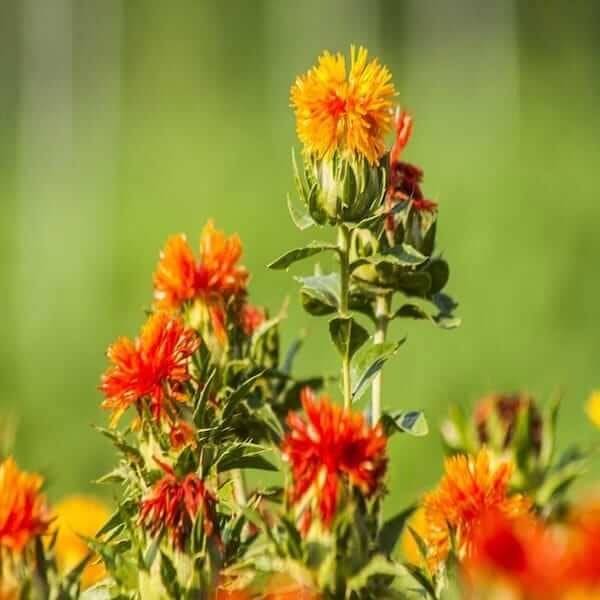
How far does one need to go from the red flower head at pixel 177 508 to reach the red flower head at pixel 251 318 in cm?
29

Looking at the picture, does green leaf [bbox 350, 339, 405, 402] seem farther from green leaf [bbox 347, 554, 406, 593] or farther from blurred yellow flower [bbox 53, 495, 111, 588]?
blurred yellow flower [bbox 53, 495, 111, 588]

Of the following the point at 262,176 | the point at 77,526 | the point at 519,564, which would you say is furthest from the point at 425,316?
the point at 262,176

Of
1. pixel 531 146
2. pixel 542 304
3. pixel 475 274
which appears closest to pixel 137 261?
pixel 531 146

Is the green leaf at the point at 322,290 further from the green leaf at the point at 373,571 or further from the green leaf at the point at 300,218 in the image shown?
the green leaf at the point at 373,571

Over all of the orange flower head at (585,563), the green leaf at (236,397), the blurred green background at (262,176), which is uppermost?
the blurred green background at (262,176)

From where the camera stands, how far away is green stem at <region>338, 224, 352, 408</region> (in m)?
0.92

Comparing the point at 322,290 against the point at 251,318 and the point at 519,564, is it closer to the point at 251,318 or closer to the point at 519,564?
the point at 251,318

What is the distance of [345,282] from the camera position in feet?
3.12

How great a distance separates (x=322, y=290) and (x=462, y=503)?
0.18 meters

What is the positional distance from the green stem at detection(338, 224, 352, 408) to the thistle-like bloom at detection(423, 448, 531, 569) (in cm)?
8

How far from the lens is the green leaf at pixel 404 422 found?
927 millimetres

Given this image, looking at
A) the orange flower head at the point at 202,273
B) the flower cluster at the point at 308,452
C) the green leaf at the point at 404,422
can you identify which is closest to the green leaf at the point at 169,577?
the flower cluster at the point at 308,452

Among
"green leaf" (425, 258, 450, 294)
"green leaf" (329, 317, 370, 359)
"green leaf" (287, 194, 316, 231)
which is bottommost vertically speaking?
"green leaf" (329, 317, 370, 359)

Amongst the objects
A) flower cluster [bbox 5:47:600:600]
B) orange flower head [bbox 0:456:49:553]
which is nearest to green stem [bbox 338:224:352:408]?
flower cluster [bbox 5:47:600:600]
